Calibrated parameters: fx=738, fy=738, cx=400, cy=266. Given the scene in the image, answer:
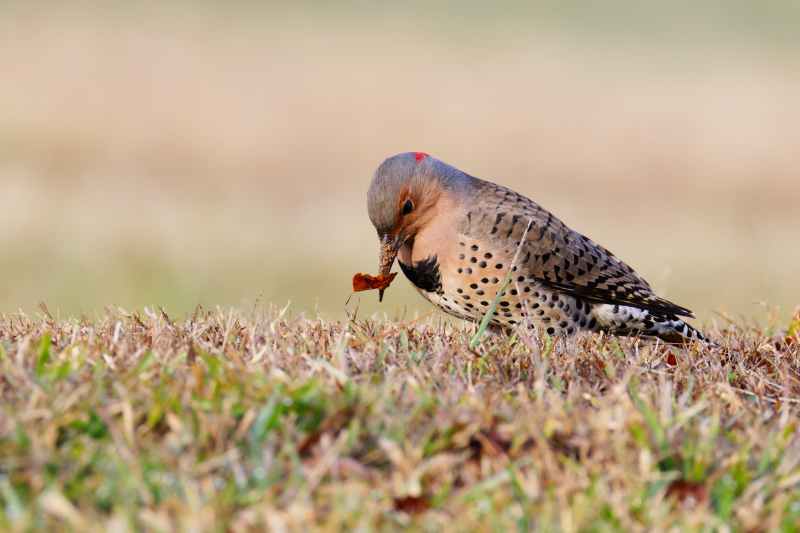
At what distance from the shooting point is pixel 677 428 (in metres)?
2.04

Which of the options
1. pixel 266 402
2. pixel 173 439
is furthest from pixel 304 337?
pixel 173 439

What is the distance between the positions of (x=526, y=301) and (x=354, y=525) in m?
2.50

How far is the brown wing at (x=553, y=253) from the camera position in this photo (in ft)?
13.4

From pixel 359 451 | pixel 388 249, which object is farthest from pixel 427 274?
pixel 359 451

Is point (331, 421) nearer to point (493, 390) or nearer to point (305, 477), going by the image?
point (305, 477)

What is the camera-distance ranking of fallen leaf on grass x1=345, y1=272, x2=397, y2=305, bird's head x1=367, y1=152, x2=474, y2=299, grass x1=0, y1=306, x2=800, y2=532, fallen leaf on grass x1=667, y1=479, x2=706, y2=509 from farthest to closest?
fallen leaf on grass x1=345, y1=272, x2=397, y2=305, bird's head x1=367, y1=152, x2=474, y2=299, fallen leaf on grass x1=667, y1=479, x2=706, y2=509, grass x1=0, y1=306, x2=800, y2=532

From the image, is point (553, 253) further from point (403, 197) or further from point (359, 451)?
point (359, 451)

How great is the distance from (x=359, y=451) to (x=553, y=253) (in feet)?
8.36

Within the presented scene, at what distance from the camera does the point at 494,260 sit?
3965 millimetres

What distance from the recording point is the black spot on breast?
4.01 meters

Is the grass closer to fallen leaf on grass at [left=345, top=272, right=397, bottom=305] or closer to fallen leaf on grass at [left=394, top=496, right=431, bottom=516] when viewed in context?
fallen leaf on grass at [left=394, top=496, right=431, bottom=516]

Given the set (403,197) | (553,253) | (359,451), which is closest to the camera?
(359,451)

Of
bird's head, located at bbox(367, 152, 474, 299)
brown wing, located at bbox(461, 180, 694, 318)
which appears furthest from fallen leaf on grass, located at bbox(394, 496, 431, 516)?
brown wing, located at bbox(461, 180, 694, 318)

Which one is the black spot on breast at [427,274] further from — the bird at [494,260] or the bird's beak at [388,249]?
the bird's beak at [388,249]
